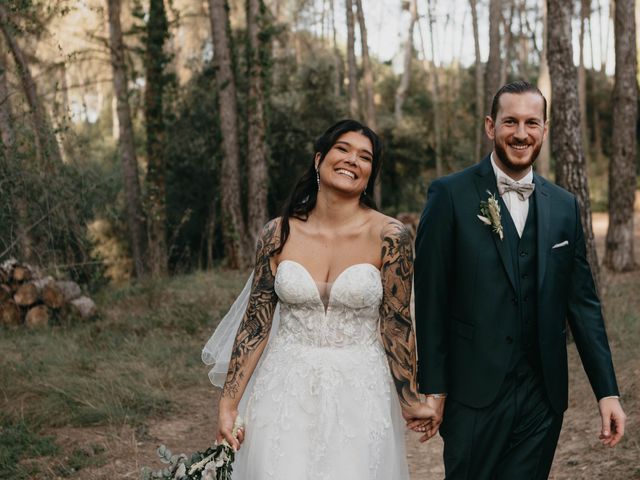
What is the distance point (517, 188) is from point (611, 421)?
1110 millimetres

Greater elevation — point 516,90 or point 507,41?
point 507,41

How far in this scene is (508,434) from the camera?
3.33m

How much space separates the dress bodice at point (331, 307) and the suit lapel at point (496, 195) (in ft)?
2.20

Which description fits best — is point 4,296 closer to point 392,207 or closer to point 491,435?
point 491,435

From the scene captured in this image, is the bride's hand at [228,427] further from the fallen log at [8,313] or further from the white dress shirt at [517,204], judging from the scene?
the fallen log at [8,313]

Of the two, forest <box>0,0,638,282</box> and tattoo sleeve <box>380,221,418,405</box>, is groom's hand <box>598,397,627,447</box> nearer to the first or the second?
tattoo sleeve <box>380,221,418,405</box>

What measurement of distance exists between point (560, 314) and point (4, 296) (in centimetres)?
998

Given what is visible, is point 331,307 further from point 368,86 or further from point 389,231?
point 368,86

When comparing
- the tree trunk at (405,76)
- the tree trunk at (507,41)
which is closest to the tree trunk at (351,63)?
the tree trunk at (405,76)

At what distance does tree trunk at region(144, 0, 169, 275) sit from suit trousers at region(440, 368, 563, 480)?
1379 cm

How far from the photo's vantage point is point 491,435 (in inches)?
131

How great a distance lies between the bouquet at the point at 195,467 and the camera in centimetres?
340

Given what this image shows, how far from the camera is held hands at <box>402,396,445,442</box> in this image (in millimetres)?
3420

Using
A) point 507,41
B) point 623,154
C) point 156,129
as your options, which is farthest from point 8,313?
point 507,41
